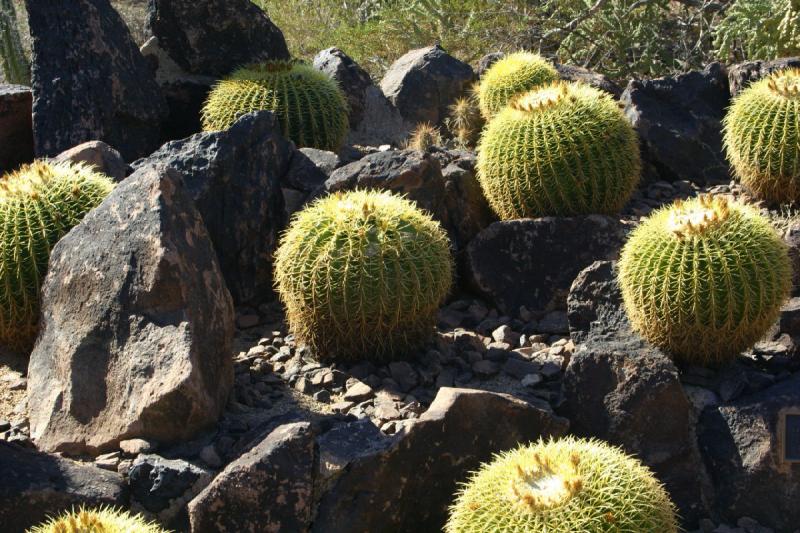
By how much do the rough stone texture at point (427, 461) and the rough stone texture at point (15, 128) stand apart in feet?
12.8

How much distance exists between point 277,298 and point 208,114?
1.93 meters

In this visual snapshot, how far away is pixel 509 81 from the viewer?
729 centimetres

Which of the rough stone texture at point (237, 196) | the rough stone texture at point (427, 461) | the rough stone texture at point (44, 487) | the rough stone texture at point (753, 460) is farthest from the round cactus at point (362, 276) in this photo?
the rough stone texture at point (753, 460)

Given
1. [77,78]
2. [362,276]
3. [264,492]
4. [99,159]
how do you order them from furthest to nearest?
[77,78], [99,159], [362,276], [264,492]

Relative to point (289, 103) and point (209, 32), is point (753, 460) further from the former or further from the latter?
point (209, 32)

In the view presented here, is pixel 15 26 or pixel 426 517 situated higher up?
pixel 15 26

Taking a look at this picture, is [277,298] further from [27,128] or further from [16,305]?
[27,128]

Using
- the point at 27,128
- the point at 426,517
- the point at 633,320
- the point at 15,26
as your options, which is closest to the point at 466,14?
the point at 15,26

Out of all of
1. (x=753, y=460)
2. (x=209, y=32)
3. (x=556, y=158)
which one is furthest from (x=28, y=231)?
(x=209, y=32)

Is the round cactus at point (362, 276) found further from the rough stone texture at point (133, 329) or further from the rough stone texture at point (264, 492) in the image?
the rough stone texture at point (264, 492)

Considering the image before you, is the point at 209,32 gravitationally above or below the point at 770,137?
above

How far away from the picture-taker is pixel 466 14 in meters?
10.8

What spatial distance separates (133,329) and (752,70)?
4.74m

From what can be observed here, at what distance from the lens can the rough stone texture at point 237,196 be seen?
545 cm
